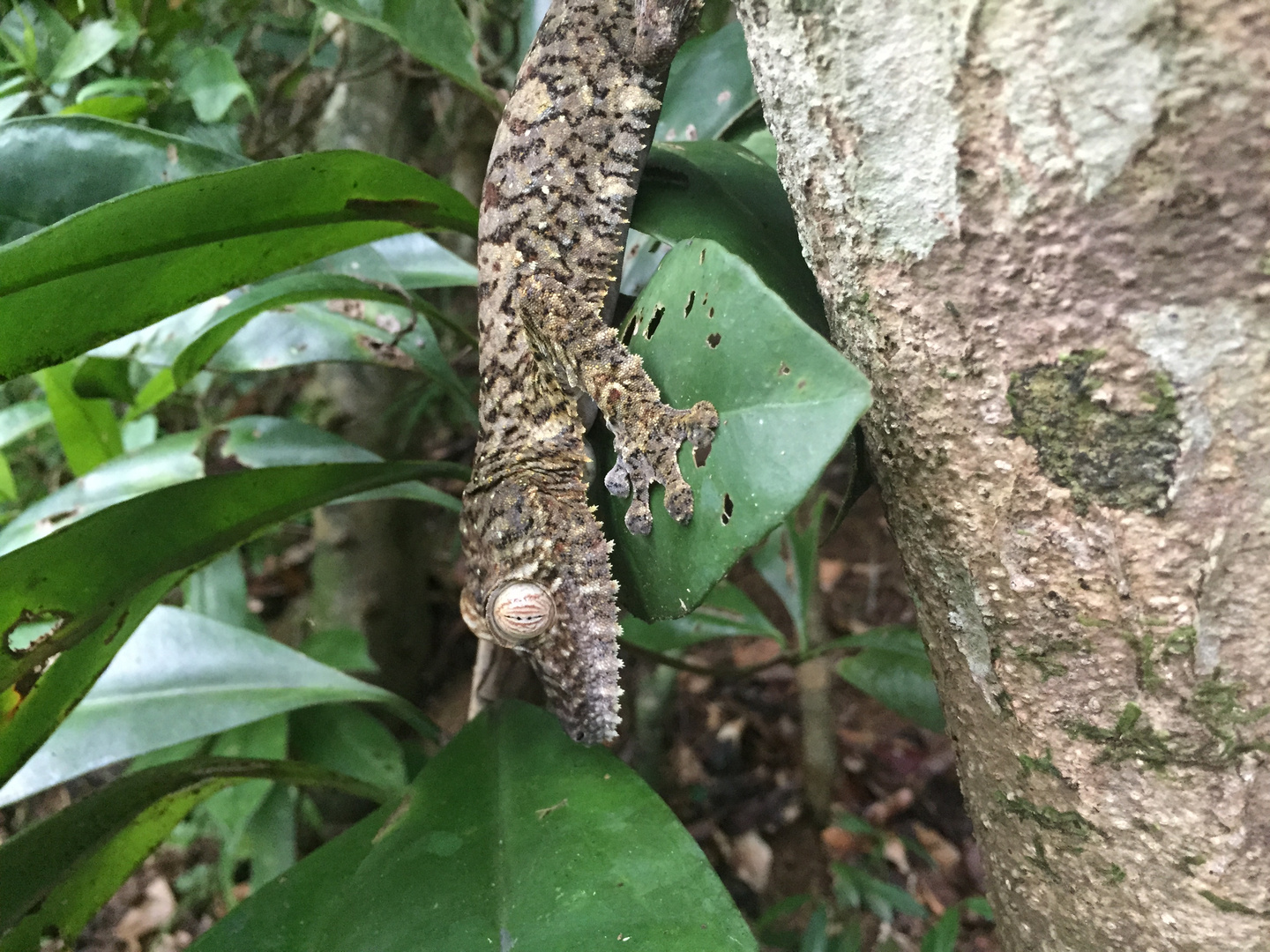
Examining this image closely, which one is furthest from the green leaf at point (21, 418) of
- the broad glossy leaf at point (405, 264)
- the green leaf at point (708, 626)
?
the green leaf at point (708, 626)

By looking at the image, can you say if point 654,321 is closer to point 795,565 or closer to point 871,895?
point 795,565

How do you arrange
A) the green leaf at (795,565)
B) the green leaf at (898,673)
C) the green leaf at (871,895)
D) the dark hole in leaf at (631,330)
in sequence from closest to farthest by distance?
the dark hole in leaf at (631,330) < the green leaf at (898,673) < the green leaf at (795,565) < the green leaf at (871,895)

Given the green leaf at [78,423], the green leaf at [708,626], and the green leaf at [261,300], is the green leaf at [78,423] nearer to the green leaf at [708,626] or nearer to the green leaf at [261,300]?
the green leaf at [261,300]

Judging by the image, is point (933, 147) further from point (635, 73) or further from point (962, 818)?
point (962, 818)

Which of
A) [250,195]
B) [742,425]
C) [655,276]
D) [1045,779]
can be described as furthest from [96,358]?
[1045,779]

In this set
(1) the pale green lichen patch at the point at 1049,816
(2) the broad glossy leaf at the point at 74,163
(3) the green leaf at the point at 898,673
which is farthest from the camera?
(3) the green leaf at the point at 898,673

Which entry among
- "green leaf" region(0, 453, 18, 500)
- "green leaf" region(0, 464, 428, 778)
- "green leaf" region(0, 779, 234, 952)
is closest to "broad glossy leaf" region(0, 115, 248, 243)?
"green leaf" region(0, 464, 428, 778)
